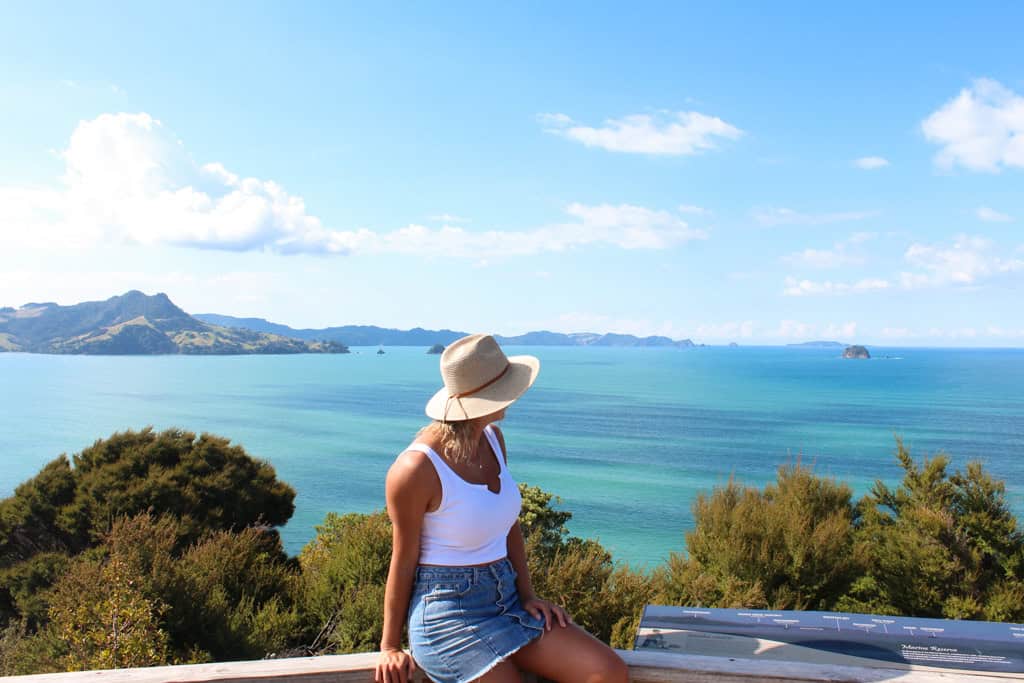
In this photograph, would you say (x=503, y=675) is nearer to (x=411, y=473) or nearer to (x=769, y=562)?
(x=411, y=473)

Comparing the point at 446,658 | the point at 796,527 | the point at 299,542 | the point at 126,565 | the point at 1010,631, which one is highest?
the point at 446,658

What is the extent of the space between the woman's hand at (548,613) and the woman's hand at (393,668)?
0.42m

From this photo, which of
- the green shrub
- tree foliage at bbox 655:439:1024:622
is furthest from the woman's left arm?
tree foliage at bbox 655:439:1024:622

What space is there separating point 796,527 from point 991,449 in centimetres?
4284

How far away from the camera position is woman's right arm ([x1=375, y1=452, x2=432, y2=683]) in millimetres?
2188

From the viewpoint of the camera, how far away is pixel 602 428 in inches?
2333

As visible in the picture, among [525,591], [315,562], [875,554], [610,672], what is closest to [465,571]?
[525,591]

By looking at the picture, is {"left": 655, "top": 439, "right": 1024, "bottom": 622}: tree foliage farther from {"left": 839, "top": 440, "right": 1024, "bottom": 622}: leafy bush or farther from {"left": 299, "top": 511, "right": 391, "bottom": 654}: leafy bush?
{"left": 299, "top": 511, "right": 391, "bottom": 654}: leafy bush

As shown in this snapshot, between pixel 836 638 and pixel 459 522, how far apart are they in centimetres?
177

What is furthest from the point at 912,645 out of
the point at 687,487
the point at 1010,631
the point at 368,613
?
the point at 687,487

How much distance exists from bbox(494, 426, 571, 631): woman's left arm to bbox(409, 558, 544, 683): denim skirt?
0.03m

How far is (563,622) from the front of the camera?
2.35m

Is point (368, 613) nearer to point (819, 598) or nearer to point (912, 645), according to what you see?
point (912, 645)

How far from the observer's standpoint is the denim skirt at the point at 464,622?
221 cm
